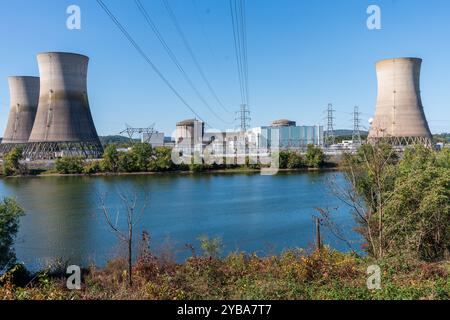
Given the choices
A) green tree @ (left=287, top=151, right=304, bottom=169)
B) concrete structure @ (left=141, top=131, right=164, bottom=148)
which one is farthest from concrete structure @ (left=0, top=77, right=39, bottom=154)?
green tree @ (left=287, top=151, right=304, bottom=169)

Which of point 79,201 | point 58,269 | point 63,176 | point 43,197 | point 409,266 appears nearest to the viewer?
point 409,266

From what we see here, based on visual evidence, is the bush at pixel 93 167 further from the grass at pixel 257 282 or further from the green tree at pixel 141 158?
the grass at pixel 257 282

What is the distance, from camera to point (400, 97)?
14.4 m

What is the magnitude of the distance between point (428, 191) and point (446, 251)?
22.7 inches

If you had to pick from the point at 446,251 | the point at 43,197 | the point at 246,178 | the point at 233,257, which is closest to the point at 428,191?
the point at 446,251

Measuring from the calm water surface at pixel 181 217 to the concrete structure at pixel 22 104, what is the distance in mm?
5565

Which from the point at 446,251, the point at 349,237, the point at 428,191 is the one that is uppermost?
the point at 428,191

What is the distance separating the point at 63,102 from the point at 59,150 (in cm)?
505

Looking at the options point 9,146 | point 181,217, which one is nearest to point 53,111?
point 9,146

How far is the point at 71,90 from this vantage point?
586 inches

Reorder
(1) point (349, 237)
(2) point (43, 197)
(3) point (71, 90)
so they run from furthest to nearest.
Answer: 1. (3) point (71, 90)
2. (2) point (43, 197)
3. (1) point (349, 237)

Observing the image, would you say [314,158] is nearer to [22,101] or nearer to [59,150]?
[59,150]

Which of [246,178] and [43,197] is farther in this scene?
[246,178]
